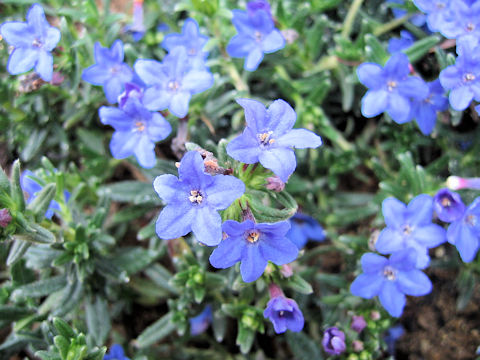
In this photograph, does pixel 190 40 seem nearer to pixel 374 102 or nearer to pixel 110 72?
pixel 110 72

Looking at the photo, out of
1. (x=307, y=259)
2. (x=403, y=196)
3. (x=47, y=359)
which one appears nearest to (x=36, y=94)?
(x=47, y=359)

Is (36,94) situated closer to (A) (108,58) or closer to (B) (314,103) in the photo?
(A) (108,58)

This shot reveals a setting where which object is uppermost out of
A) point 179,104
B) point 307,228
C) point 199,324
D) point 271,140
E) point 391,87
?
point 271,140

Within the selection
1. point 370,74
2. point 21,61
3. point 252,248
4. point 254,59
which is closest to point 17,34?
point 21,61

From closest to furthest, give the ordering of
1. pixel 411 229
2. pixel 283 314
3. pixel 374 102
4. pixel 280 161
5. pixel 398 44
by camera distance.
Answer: pixel 280 161, pixel 283 314, pixel 411 229, pixel 374 102, pixel 398 44

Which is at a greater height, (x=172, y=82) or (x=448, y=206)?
(x=172, y=82)

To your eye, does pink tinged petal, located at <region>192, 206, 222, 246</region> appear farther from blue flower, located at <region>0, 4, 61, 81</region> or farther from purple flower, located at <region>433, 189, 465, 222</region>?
blue flower, located at <region>0, 4, 61, 81</region>

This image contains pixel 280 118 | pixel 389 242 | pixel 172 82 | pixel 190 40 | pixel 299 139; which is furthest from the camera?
pixel 190 40
